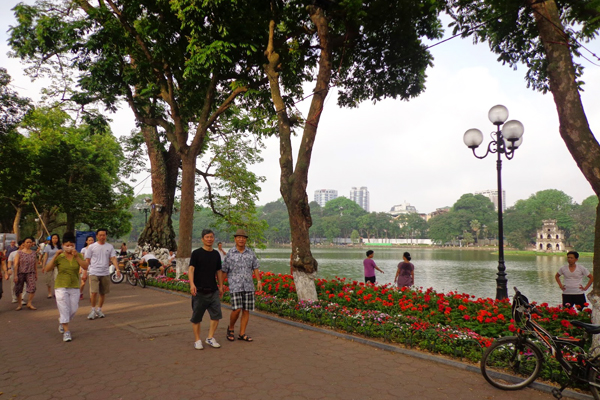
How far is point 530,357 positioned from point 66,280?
6.83m

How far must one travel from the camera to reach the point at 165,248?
18734mm

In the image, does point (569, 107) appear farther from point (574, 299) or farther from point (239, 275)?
point (239, 275)

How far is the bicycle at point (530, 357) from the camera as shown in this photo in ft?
13.5

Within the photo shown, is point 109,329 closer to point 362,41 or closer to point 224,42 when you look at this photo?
point 224,42

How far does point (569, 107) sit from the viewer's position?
599 cm

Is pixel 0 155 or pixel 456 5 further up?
pixel 456 5

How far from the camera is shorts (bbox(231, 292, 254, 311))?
6.25 meters

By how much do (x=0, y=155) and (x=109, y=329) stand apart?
18775 mm

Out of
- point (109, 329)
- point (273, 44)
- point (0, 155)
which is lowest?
point (109, 329)

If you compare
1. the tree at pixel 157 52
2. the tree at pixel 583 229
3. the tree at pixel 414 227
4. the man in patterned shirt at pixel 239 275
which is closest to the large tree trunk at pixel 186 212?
the tree at pixel 157 52

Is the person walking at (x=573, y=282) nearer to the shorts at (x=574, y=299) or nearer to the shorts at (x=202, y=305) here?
the shorts at (x=574, y=299)

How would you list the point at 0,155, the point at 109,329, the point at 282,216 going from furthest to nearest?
1. the point at 282,216
2. the point at 0,155
3. the point at 109,329

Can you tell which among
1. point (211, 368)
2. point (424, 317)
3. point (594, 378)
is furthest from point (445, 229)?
point (211, 368)

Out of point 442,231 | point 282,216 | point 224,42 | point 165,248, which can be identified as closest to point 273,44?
point 224,42
